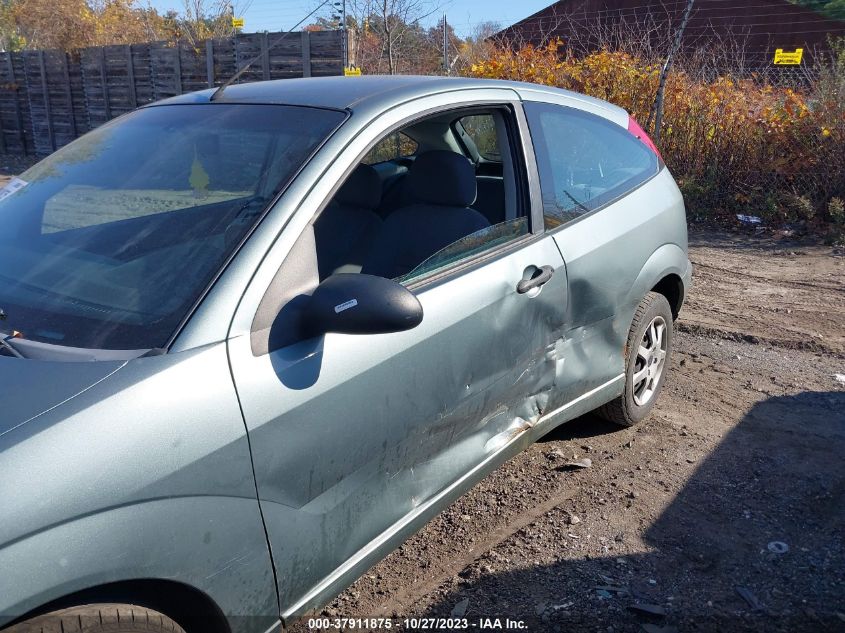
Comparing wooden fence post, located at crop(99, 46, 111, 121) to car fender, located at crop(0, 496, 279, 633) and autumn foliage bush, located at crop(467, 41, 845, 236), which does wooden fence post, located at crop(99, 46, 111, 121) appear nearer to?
autumn foliage bush, located at crop(467, 41, 845, 236)

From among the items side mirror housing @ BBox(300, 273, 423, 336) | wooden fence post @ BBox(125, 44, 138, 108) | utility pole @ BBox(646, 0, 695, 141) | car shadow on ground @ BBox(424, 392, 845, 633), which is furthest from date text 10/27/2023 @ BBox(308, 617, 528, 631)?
wooden fence post @ BBox(125, 44, 138, 108)

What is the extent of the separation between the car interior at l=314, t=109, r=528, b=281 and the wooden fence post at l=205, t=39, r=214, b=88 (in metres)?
11.8

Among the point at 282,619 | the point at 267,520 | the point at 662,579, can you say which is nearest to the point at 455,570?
the point at 662,579

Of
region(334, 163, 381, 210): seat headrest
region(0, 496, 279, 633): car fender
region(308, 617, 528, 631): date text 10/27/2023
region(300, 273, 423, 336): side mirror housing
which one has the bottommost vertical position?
region(308, 617, 528, 631): date text 10/27/2023

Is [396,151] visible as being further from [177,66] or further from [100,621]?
[177,66]

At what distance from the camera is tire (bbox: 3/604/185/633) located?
1573mm

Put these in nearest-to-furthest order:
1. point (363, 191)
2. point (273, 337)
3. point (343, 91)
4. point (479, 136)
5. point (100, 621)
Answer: point (100, 621)
point (273, 337)
point (343, 91)
point (363, 191)
point (479, 136)

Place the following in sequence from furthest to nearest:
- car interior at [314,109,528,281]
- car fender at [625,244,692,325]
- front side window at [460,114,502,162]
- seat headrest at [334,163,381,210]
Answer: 1. front side window at [460,114,502,162]
2. car fender at [625,244,692,325]
3. seat headrest at [334,163,381,210]
4. car interior at [314,109,528,281]

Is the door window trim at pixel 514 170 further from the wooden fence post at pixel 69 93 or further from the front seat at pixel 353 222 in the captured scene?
the wooden fence post at pixel 69 93

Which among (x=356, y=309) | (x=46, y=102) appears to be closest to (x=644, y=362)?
(x=356, y=309)

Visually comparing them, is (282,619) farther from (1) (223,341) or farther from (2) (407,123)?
(2) (407,123)

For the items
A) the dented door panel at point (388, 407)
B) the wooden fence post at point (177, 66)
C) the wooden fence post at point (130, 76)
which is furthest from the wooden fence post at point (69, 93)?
the dented door panel at point (388, 407)

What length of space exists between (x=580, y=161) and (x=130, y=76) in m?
14.8

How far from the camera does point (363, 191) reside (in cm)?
347
